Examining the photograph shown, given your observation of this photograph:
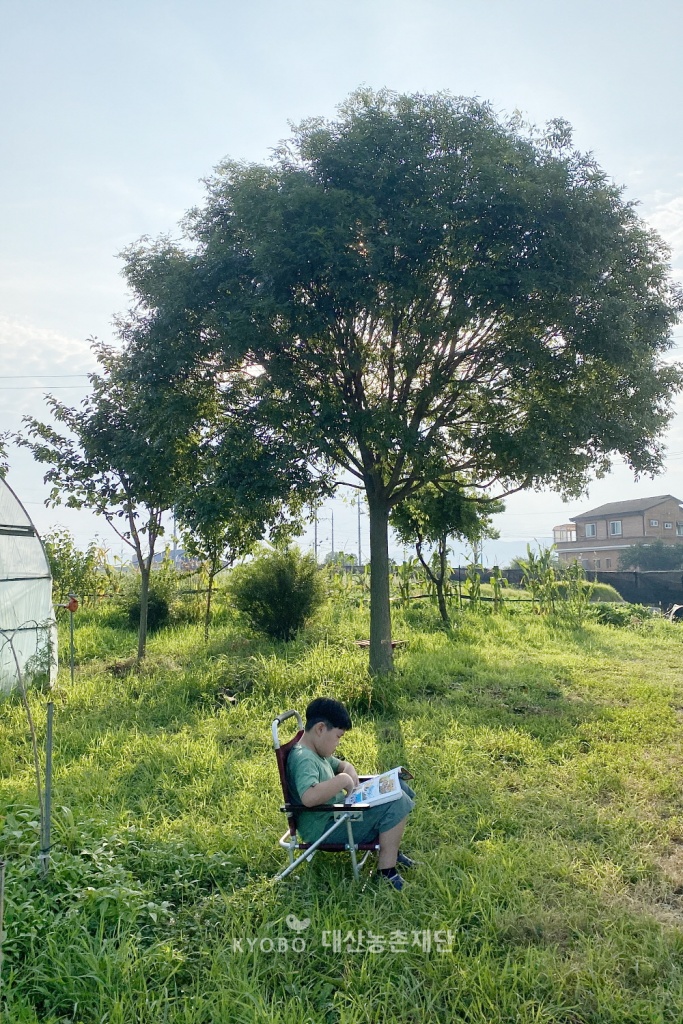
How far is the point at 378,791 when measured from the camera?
12.4ft

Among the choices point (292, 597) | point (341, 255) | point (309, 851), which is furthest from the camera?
point (292, 597)

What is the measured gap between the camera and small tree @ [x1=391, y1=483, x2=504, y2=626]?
11398mm

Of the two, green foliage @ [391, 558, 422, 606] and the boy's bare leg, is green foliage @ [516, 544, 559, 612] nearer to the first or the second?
green foliage @ [391, 558, 422, 606]

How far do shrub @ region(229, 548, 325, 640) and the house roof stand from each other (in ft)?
154

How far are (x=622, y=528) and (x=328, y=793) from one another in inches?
2153

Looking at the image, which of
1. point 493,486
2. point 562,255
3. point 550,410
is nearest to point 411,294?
point 562,255

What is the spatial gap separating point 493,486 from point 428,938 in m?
6.88

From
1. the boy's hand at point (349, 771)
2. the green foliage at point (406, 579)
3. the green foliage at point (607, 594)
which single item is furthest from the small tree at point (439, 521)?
the green foliage at point (607, 594)

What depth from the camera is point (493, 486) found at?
940 centimetres

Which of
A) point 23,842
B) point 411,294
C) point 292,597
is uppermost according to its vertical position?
point 411,294

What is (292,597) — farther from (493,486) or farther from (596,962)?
(596,962)

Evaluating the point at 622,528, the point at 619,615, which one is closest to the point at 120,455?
the point at 619,615

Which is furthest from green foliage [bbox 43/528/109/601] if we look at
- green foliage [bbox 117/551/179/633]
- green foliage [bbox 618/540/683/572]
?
green foliage [bbox 618/540/683/572]

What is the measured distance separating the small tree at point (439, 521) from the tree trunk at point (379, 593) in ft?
4.44
